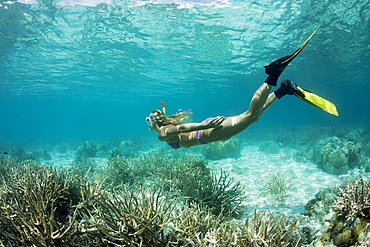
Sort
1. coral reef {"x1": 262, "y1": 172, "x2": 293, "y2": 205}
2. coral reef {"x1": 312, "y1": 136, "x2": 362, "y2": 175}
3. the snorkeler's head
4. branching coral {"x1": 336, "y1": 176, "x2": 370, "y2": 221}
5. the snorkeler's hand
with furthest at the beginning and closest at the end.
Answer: coral reef {"x1": 312, "y1": 136, "x2": 362, "y2": 175} → coral reef {"x1": 262, "y1": 172, "x2": 293, "y2": 205} → the snorkeler's head → the snorkeler's hand → branching coral {"x1": 336, "y1": 176, "x2": 370, "y2": 221}

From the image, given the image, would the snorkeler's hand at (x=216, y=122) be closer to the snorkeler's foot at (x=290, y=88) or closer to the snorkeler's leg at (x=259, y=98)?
A: the snorkeler's leg at (x=259, y=98)

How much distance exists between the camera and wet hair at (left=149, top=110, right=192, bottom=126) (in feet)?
18.5

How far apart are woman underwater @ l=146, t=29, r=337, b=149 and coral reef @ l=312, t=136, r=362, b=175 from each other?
8.81 metres

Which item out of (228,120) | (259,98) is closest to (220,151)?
(228,120)

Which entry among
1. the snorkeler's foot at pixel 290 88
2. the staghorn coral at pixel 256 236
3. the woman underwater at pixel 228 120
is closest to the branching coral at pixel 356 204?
the staghorn coral at pixel 256 236

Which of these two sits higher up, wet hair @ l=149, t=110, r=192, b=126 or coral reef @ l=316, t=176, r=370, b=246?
wet hair @ l=149, t=110, r=192, b=126

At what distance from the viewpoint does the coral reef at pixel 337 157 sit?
435 inches

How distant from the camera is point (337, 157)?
1112cm

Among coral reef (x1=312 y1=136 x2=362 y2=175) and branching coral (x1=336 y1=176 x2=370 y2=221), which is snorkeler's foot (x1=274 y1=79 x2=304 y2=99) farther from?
coral reef (x1=312 y1=136 x2=362 y2=175)

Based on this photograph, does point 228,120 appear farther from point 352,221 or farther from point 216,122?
point 352,221

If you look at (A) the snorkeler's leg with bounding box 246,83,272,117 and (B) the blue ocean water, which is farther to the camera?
(B) the blue ocean water

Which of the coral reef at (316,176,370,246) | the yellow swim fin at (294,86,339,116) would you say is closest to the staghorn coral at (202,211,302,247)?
the coral reef at (316,176,370,246)

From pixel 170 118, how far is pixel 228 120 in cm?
171

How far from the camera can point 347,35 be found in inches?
715
